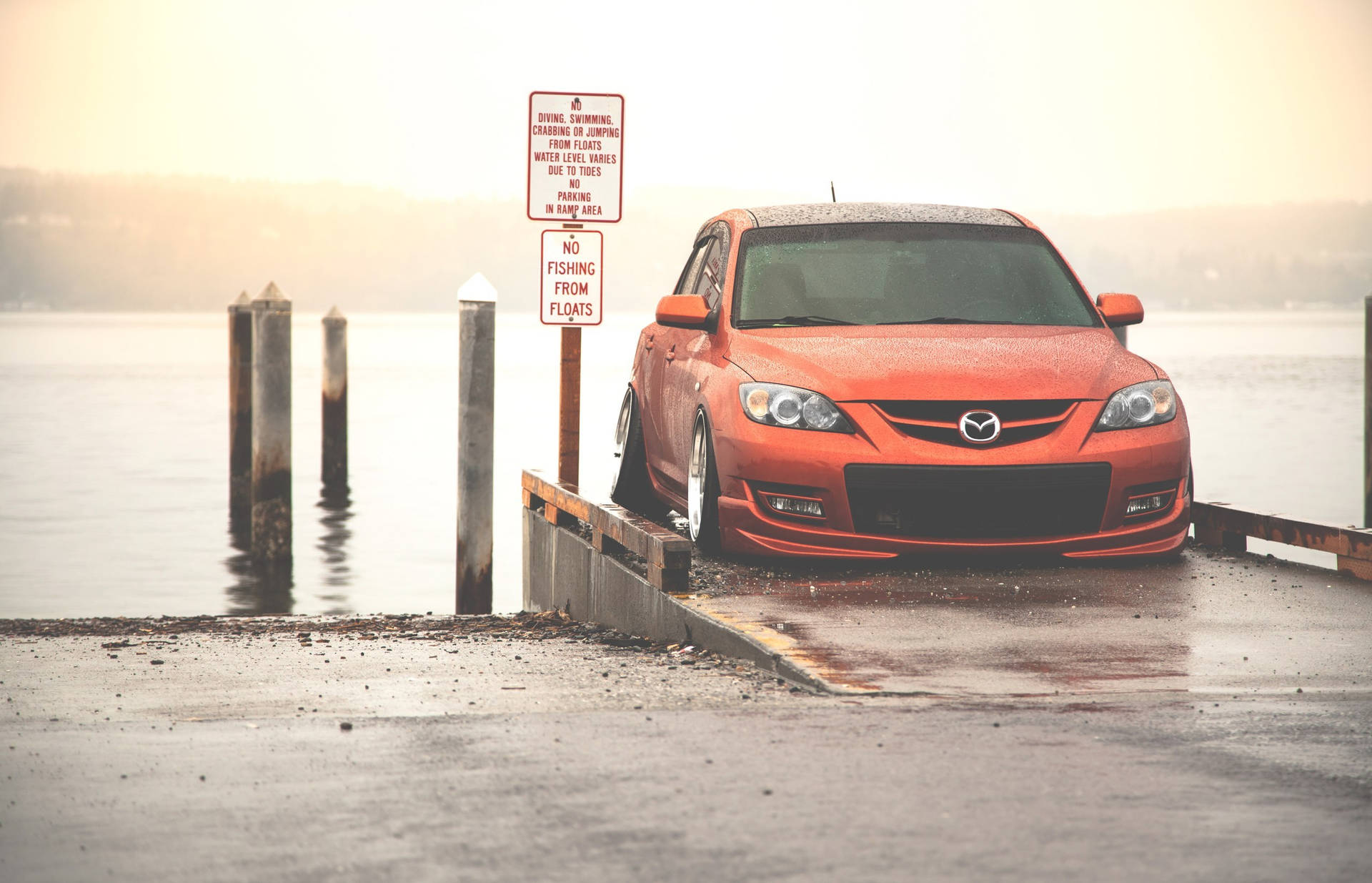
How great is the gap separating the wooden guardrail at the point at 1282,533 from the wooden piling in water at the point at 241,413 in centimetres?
1633

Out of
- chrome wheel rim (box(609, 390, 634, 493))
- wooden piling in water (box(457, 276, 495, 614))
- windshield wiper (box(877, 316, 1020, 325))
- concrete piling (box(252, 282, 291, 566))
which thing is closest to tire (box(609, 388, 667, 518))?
chrome wheel rim (box(609, 390, 634, 493))

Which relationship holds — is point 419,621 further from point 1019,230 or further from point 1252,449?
point 1252,449

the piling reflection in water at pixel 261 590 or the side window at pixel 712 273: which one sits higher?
the side window at pixel 712 273

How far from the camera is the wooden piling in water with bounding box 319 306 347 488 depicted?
25.8 m

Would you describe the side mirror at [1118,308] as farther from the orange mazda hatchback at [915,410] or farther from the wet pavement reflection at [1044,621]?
the wet pavement reflection at [1044,621]

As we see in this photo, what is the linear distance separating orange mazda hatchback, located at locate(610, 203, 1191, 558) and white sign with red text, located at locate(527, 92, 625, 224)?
227 cm

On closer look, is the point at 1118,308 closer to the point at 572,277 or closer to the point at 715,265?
the point at 715,265

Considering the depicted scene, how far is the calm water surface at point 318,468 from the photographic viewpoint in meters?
20.3

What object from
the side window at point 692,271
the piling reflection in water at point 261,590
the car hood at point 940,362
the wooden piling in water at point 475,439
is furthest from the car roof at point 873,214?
the piling reflection in water at point 261,590

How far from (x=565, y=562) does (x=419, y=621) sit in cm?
122

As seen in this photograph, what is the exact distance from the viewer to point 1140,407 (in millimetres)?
7801

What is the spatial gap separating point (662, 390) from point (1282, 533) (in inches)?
125

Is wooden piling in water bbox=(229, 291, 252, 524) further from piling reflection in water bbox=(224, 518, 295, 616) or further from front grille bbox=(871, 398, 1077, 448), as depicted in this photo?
front grille bbox=(871, 398, 1077, 448)

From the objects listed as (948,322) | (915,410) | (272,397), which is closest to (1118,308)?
(948,322)
